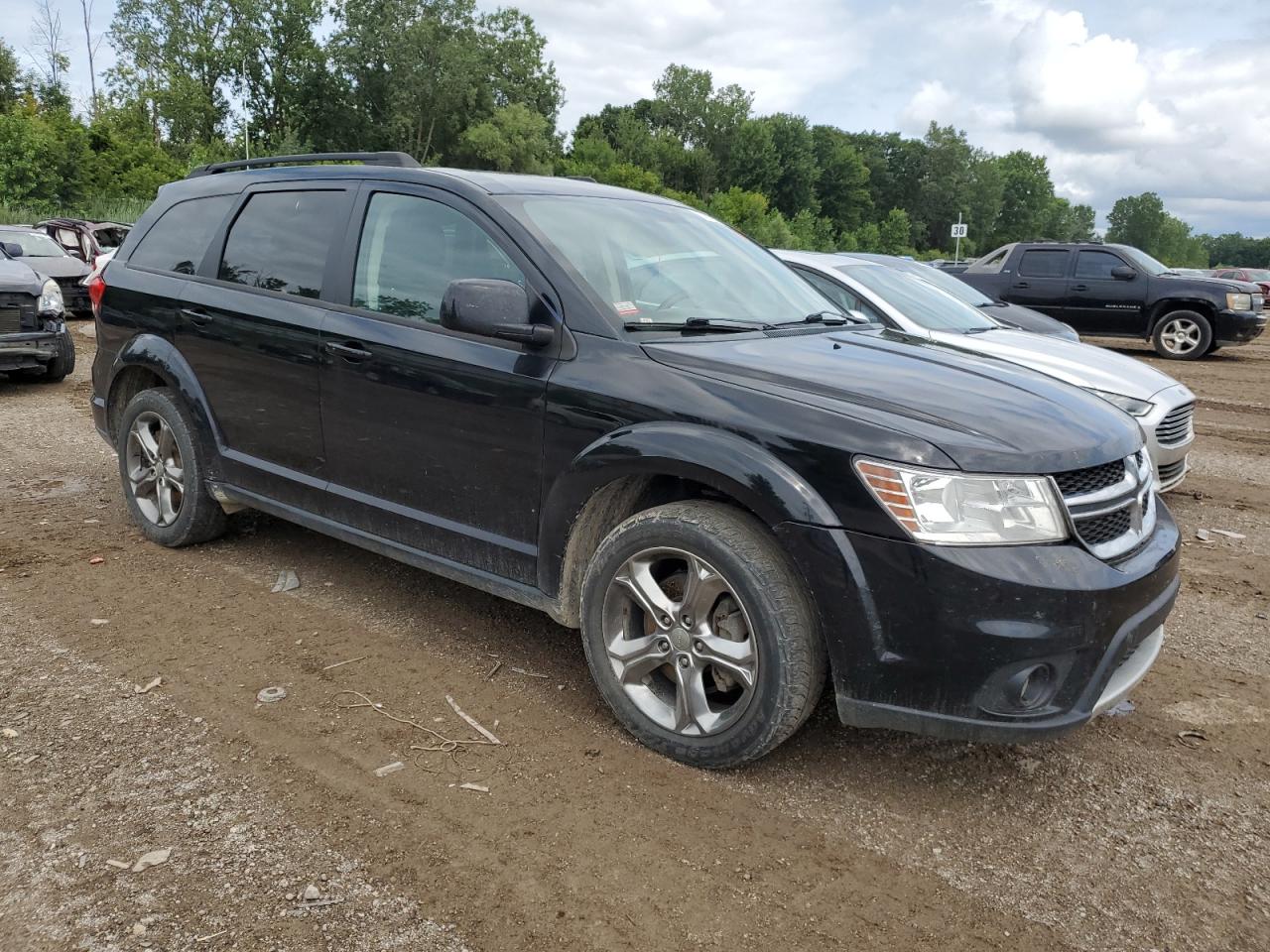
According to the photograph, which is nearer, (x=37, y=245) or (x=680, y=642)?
(x=680, y=642)

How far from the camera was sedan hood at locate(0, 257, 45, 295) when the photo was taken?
9633mm

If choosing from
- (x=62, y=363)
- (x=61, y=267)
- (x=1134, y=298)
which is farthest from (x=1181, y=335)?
(x=61, y=267)

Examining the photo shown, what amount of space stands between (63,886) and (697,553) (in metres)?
1.81

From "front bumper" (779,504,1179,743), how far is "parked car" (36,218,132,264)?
1826 cm

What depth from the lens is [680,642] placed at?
3.01 metres

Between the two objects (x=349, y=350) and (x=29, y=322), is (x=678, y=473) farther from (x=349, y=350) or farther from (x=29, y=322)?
(x=29, y=322)

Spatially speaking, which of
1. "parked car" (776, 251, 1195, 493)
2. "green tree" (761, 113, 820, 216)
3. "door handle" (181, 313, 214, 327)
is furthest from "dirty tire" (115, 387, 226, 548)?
"green tree" (761, 113, 820, 216)

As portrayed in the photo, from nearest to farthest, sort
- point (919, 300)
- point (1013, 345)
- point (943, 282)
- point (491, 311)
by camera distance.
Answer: point (491, 311), point (1013, 345), point (919, 300), point (943, 282)

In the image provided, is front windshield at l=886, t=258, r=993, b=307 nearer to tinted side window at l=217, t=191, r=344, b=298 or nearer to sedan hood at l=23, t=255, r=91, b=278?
tinted side window at l=217, t=191, r=344, b=298

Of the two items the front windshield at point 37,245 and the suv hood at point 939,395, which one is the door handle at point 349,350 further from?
the front windshield at point 37,245

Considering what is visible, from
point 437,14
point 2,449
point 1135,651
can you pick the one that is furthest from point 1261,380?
point 437,14

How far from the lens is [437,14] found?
225 feet

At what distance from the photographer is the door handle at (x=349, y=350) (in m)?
3.81

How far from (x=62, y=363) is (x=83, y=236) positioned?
29.6 ft
